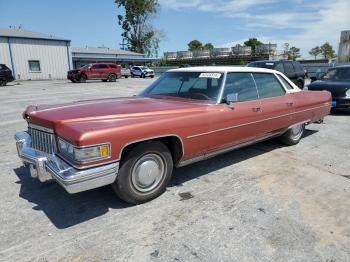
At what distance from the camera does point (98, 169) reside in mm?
2984

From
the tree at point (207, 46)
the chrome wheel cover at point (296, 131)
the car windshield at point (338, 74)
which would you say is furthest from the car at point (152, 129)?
the tree at point (207, 46)

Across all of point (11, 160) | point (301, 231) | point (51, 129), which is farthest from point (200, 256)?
point (11, 160)

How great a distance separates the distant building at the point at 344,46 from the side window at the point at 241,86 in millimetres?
44629

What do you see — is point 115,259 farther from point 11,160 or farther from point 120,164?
point 11,160

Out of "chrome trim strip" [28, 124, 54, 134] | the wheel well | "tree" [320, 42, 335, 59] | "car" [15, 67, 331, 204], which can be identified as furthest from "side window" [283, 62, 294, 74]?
"tree" [320, 42, 335, 59]

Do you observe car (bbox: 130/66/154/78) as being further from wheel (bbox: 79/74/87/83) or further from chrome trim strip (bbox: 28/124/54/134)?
chrome trim strip (bbox: 28/124/54/134)

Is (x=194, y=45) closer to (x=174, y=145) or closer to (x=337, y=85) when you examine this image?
(x=337, y=85)

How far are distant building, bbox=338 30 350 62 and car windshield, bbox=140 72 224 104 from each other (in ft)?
148

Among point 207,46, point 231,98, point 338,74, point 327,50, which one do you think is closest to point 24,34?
point 338,74

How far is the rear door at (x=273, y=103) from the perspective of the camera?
4.93 metres

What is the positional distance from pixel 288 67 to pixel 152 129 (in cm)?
1141

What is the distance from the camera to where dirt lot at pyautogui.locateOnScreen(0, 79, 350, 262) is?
107 inches

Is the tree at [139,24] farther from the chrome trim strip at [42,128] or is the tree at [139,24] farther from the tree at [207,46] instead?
the chrome trim strip at [42,128]

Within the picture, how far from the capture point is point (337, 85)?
898 centimetres
